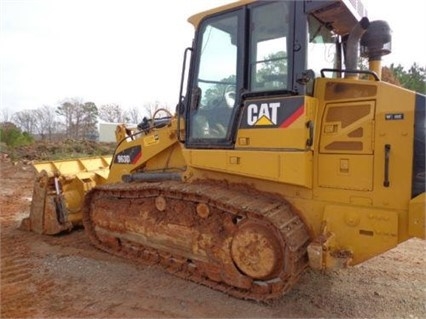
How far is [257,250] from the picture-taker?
3.59 metres

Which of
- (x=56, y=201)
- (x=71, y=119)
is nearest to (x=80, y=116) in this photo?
(x=71, y=119)

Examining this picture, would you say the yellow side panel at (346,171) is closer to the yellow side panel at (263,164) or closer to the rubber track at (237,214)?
the yellow side panel at (263,164)

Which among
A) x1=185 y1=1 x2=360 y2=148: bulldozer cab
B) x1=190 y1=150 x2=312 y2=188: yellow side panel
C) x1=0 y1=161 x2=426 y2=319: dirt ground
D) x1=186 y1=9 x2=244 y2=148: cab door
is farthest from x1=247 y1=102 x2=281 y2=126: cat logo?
x1=0 y1=161 x2=426 y2=319: dirt ground

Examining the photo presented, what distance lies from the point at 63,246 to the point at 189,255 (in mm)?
2279

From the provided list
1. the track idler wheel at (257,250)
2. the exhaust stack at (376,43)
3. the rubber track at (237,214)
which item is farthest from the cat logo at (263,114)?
the exhaust stack at (376,43)

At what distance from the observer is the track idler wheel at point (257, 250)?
349 cm

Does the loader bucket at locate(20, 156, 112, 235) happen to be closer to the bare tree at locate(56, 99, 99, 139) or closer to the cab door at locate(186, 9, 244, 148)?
the cab door at locate(186, 9, 244, 148)

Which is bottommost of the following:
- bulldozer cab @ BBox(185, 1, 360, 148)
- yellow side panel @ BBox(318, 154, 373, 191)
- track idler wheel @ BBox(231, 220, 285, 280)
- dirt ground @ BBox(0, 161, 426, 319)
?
dirt ground @ BBox(0, 161, 426, 319)

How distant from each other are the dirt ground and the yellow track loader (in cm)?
27

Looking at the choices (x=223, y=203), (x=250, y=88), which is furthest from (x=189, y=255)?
(x=250, y=88)

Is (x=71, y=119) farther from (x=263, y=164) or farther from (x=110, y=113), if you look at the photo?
(x=263, y=164)

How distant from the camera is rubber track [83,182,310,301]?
3.46 meters

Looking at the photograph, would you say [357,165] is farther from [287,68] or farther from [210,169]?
[210,169]

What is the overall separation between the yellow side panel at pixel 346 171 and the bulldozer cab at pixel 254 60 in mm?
625
